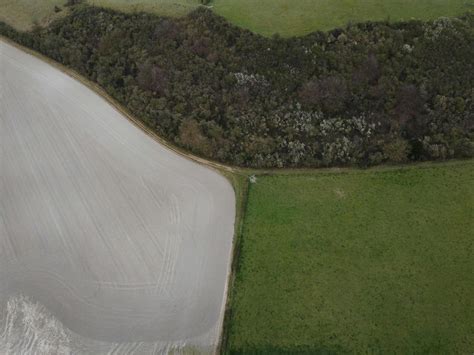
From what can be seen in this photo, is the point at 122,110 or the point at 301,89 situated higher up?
the point at 301,89

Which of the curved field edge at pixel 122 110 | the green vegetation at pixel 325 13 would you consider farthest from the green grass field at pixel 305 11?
the curved field edge at pixel 122 110

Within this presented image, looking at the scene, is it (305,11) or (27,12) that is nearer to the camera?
(305,11)

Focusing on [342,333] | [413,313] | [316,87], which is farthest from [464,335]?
[316,87]

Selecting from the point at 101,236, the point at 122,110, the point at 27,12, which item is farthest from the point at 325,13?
the point at 27,12

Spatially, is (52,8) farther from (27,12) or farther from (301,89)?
(301,89)

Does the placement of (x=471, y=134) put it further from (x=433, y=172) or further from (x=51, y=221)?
(x=51, y=221)

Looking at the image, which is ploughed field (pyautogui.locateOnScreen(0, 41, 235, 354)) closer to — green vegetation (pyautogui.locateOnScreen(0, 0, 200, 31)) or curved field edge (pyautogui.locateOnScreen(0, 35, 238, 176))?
curved field edge (pyautogui.locateOnScreen(0, 35, 238, 176))

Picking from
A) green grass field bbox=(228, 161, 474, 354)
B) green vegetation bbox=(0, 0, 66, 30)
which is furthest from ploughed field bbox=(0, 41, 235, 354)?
green vegetation bbox=(0, 0, 66, 30)
